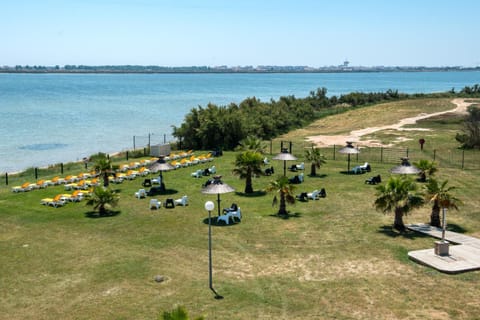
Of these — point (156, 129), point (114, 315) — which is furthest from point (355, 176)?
point (156, 129)

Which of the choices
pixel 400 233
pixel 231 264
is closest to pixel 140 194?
pixel 231 264

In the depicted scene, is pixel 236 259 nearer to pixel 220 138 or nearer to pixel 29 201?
pixel 29 201

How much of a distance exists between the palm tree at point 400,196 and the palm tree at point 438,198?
1.63ft

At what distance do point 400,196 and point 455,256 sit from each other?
11.0 ft

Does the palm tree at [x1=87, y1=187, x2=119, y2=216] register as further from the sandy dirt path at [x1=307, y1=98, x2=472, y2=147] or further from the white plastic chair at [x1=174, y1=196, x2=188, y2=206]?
the sandy dirt path at [x1=307, y1=98, x2=472, y2=147]

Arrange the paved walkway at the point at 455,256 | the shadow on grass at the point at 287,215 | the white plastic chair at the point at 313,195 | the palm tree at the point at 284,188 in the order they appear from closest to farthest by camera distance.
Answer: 1. the paved walkway at the point at 455,256
2. the palm tree at the point at 284,188
3. the shadow on grass at the point at 287,215
4. the white plastic chair at the point at 313,195

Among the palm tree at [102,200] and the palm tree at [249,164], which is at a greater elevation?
the palm tree at [249,164]

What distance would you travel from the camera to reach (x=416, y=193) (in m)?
19.6

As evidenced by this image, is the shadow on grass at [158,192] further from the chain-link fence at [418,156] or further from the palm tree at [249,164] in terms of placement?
the chain-link fence at [418,156]

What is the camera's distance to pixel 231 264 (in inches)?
655

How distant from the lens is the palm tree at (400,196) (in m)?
19.2

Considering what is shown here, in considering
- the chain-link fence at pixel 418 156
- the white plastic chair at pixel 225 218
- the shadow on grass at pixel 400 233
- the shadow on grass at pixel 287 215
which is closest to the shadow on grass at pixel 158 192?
the white plastic chair at pixel 225 218

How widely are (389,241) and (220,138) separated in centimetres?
2805

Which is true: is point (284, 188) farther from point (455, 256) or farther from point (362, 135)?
point (362, 135)
